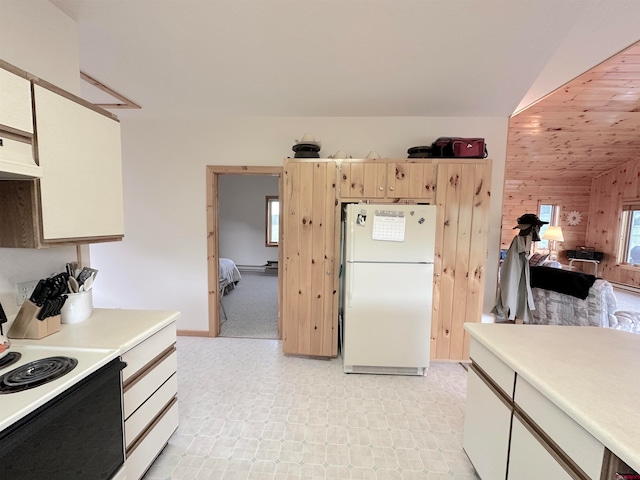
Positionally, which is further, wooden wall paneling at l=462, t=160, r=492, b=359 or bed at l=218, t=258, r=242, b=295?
bed at l=218, t=258, r=242, b=295

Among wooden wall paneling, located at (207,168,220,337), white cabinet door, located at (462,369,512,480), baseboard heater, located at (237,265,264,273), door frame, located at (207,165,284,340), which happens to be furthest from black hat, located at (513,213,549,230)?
baseboard heater, located at (237,265,264,273)

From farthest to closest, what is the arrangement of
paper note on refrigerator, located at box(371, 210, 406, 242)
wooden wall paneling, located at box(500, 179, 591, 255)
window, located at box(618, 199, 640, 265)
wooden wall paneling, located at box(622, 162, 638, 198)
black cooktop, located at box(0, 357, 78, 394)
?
wooden wall paneling, located at box(500, 179, 591, 255), window, located at box(618, 199, 640, 265), wooden wall paneling, located at box(622, 162, 638, 198), paper note on refrigerator, located at box(371, 210, 406, 242), black cooktop, located at box(0, 357, 78, 394)

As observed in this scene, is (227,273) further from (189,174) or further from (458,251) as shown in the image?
(458,251)

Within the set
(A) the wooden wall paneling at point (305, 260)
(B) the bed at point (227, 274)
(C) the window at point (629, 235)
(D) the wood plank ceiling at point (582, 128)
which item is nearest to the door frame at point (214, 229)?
(A) the wooden wall paneling at point (305, 260)

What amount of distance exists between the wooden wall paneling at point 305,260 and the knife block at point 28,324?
1.84 meters

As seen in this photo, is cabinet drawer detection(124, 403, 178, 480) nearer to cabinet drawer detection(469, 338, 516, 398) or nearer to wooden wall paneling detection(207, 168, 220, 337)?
wooden wall paneling detection(207, 168, 220, 337)

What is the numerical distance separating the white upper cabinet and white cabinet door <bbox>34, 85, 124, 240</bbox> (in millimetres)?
42

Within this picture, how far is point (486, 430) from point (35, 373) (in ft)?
6.69

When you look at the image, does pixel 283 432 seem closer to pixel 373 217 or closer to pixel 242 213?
pixel 373 217

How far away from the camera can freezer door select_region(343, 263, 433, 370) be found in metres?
2.49

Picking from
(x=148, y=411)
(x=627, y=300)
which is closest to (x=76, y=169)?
(x=148, y=411)

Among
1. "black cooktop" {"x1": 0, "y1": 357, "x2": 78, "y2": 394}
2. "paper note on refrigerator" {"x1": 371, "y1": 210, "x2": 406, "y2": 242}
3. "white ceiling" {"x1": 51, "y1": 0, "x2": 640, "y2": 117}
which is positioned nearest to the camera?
"black cooktop" {"x1": 0, "y1": 357, "x2": 78, "y2": 394}

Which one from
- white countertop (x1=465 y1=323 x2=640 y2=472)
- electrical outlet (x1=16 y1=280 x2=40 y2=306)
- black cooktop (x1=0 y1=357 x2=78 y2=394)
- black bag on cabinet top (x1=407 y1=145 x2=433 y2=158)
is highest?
black bag on cabinet top (x1=407 y1=145 x2=433 y2=158)

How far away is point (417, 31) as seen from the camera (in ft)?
6.25
